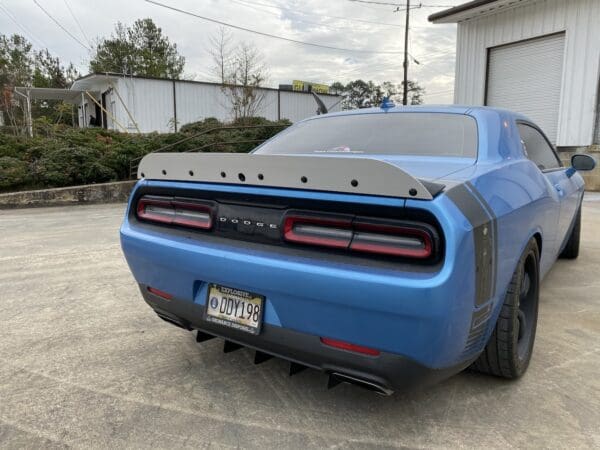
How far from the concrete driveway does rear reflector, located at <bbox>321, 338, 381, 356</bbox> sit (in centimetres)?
45

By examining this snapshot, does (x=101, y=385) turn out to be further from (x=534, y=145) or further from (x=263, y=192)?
(x=534, y=145)

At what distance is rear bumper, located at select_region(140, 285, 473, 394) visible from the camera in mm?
1726

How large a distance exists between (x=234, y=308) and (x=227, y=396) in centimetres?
55

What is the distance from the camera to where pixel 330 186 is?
1.77m

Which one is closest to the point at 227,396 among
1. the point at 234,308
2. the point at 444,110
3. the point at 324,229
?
the point at 234,308

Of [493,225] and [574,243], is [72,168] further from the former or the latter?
[493,225]

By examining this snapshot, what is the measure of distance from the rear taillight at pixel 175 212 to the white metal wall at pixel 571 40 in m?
11.9

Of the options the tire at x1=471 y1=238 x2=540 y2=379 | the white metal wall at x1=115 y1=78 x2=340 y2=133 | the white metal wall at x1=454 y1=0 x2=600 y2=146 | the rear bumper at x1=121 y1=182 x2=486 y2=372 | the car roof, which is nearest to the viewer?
the rear bumper at x1=121 y1=182 x2=486 y2=372

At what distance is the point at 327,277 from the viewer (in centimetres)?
174

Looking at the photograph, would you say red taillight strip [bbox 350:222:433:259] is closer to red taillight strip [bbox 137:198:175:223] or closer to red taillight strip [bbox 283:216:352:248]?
red taillight strip [bbox 283:216:352:248]

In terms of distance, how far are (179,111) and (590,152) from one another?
637 inches

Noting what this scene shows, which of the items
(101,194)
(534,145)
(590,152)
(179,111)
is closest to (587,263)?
(534,145)

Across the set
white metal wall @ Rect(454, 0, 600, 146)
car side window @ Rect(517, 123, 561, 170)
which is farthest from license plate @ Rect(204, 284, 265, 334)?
white metal wall @ Rect(454, 0, 600, 146)

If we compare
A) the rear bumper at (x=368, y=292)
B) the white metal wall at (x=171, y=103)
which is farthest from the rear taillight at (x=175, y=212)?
the white metal wall at (x=171, y=103)
